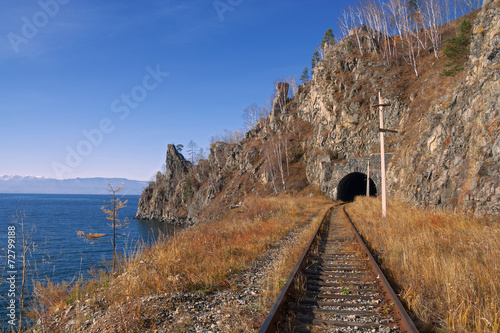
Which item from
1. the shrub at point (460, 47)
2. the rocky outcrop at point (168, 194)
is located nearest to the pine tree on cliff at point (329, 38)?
the shrub at point (460, 47)

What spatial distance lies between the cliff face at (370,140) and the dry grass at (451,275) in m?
3.63

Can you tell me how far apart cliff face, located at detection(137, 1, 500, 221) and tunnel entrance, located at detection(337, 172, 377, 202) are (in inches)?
64.6

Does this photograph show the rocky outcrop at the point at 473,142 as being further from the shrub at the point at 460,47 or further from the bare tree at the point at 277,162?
the bare tree at the point at 277,162

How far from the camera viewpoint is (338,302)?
4.81m

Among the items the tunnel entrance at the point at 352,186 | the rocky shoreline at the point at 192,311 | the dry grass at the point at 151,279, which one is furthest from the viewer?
the tunnel entrance at the point at 352,186

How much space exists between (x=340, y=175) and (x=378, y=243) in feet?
102

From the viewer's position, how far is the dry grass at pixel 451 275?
3.88m

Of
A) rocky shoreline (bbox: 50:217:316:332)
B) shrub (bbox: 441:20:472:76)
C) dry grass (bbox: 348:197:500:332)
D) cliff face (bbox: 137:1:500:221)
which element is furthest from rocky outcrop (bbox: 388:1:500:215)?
shrub (bbox: 441:20:472:76)

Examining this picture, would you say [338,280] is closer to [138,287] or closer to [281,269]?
[281,269]

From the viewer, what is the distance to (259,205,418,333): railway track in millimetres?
3910

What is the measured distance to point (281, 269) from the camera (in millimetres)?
6613

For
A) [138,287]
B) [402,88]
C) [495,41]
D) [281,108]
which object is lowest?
[138,287]

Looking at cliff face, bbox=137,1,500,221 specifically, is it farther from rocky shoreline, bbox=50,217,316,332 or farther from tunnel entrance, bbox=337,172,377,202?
rocky shoreline, bbox=50,217,316,332

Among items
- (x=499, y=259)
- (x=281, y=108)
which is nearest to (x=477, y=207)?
(x=499, y=259)
